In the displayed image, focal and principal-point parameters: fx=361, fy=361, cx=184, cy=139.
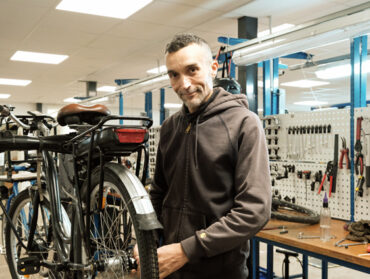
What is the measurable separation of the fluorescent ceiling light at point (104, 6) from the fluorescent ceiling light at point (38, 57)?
2410mm

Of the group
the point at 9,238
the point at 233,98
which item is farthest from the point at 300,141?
the point at 9,238

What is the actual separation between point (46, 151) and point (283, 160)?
1813mm

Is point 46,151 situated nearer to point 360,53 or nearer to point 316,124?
point 316,124

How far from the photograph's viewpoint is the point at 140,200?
4.49 ft

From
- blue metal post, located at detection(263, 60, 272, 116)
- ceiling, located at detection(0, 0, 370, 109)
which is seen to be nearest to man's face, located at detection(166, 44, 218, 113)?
blue metal post, located at detection(263, 60, 272, 116)

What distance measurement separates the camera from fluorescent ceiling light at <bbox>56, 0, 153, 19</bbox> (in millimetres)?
4020

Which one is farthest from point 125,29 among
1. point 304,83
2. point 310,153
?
point 304,83

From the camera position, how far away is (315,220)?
2271 millimetres

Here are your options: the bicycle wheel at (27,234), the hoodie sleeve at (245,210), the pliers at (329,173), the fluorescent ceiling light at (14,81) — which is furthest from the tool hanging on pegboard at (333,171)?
the fluorescent ceiling light at (14,81)

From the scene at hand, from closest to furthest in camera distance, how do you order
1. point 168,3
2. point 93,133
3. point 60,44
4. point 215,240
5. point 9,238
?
point 215,240, point 93,133, point 9,238, point 168,3, point 60,44

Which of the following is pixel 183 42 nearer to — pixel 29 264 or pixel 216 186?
pixel 216 186

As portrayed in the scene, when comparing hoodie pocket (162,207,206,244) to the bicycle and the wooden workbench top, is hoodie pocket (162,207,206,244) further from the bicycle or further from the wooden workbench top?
the wooden workbench top

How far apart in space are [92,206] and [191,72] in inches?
36.8

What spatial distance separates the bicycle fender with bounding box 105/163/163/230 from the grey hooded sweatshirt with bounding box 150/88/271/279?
0.21 ft
